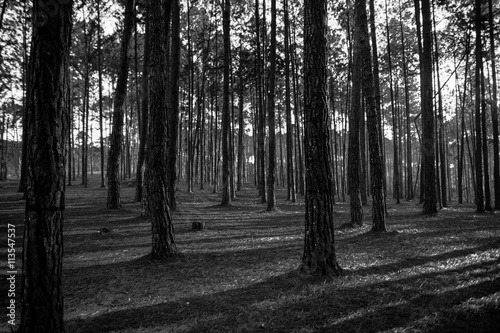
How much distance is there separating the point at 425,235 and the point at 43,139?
403 inches

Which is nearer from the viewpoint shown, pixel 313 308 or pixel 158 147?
pixel 313 308

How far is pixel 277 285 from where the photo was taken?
16.1 ft

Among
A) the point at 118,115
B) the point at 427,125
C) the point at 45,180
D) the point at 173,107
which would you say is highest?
the point at 173,107

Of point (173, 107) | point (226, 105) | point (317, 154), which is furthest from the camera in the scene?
point (226, 105)

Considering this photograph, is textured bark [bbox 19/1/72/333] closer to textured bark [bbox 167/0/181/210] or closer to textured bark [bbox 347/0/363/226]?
textured bark [bbox 347/0/363/226]

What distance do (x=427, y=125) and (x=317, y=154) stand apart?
1180 centimetres

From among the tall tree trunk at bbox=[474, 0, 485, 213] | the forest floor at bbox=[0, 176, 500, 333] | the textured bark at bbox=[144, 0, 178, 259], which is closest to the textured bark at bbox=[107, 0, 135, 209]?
the forest floor at bbox=[0, 176, 500, 333]

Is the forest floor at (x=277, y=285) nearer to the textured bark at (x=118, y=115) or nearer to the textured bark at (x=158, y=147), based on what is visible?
the textured bark at (x=158, y=147)

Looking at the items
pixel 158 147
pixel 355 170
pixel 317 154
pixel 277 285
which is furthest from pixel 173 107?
pixel 277 285

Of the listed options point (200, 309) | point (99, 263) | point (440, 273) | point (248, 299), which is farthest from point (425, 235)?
point (99, 263)

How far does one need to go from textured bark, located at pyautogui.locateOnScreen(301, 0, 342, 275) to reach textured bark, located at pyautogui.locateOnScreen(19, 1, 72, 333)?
3.85m

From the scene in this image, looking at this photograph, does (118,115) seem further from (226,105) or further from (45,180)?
(45,180)

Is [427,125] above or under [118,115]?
under

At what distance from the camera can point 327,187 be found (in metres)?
5.14
